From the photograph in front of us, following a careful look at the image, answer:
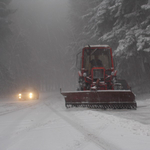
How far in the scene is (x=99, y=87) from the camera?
797 centimetres

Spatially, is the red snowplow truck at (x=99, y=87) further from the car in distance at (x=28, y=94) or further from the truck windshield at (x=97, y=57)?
the car in distance at (x=28, y=94)

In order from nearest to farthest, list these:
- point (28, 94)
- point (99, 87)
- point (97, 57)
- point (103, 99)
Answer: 1. point (103, 99)
2. point (99, 87)
3. point (97, 57)
4. point (28, 94)

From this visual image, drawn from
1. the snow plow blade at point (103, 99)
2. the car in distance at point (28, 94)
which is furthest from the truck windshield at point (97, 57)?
the car in distance at point (28, 94)

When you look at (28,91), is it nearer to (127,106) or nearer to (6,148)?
(127,106)

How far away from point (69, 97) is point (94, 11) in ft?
36.2

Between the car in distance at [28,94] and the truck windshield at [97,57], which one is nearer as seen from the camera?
the truck windshield at [97,57]

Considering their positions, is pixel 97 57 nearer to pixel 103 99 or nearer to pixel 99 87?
pixel 99 87

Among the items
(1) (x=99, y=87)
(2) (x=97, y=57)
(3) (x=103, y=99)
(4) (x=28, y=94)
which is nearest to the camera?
(3) (x=103, y=99)

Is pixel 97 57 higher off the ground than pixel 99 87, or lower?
higher

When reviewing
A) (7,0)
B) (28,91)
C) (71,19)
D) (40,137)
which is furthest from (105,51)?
(7,0)

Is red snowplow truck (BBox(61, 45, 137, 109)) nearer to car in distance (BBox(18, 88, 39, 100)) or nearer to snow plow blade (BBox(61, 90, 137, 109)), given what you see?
snow plow blade (BBox(61, 90, 137, 109))

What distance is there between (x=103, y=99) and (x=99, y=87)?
1.01 meters

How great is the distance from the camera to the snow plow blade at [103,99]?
675 cm

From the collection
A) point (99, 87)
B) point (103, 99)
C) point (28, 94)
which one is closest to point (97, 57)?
point (99, 87)
